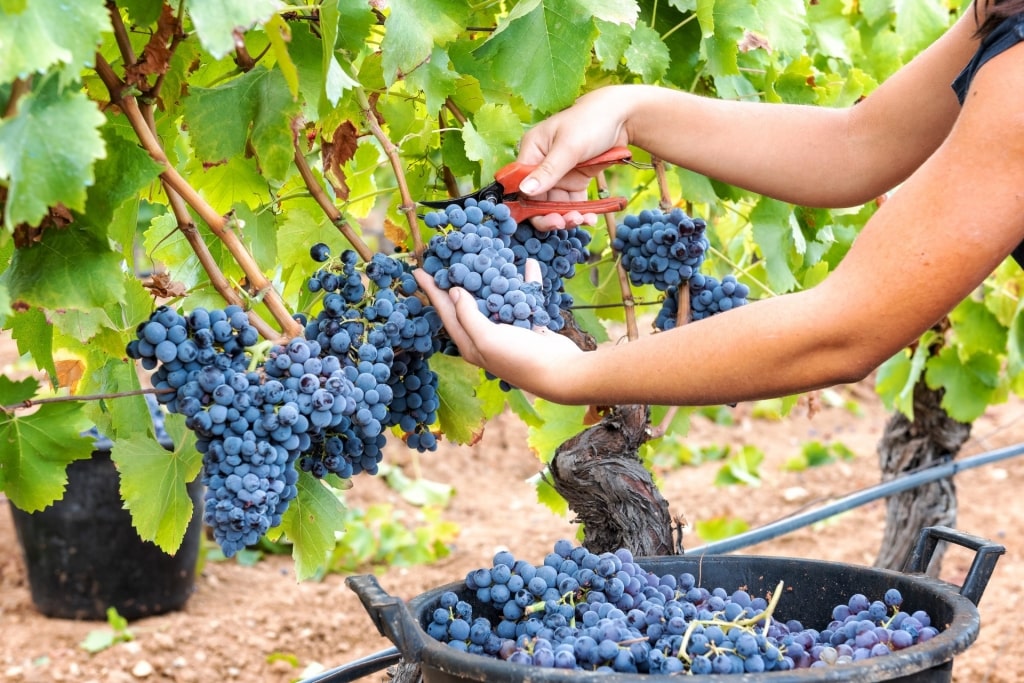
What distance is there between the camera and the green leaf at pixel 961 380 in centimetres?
357

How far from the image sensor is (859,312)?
120cm

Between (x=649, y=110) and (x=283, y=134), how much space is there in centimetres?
64

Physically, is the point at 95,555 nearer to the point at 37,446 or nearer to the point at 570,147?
the point at 37,446

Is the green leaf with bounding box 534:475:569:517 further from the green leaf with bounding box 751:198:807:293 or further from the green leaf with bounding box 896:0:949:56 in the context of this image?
the green leaf with bounding box 896:0:949:56

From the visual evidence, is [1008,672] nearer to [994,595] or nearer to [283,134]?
[994,595]

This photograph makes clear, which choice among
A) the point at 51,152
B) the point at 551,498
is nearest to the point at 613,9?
the point at 51,152

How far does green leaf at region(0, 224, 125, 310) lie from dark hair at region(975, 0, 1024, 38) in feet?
3.57

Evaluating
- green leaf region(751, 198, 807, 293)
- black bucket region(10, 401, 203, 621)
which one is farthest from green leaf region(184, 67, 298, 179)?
black bucket region(10, 401, 203, 621)

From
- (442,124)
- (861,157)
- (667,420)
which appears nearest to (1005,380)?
(667,420)

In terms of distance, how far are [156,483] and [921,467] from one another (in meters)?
2.92

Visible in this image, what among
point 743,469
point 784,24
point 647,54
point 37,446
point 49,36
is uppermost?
point 784,24

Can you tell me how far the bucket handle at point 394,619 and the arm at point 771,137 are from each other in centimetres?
74

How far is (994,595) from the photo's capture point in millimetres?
4156

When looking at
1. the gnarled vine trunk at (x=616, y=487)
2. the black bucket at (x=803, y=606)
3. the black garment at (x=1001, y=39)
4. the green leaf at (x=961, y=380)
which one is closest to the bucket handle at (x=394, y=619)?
the black bucket at (x=803, y=606)
